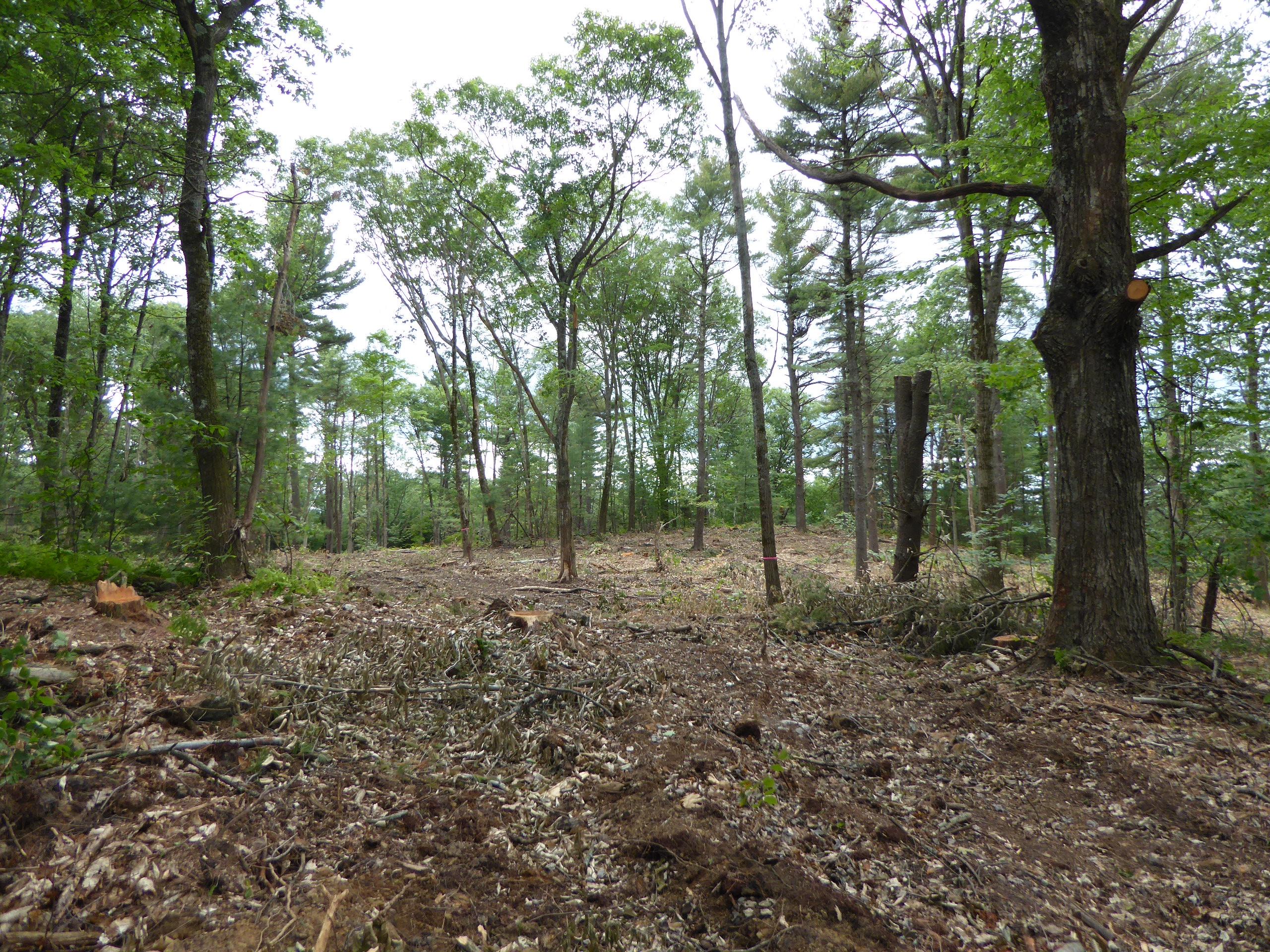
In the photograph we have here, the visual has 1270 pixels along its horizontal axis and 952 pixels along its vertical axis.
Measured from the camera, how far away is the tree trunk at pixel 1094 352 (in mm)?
4270

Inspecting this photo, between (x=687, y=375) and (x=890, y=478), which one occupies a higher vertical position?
(x=687, y=375)

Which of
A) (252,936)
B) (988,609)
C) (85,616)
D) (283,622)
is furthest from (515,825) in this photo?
(988,609)

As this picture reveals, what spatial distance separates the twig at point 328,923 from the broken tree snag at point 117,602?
13.5 feet

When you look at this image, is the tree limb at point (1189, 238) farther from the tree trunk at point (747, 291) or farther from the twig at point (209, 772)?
the twig at point (209, 772)

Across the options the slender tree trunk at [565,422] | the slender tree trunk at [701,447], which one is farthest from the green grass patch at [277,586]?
the slender tree trunk at [701,447]

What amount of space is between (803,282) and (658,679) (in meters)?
16.9

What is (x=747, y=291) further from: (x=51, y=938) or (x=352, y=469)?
(x=352, y=469)

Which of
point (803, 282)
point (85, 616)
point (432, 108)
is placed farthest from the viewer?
point (803, 282)

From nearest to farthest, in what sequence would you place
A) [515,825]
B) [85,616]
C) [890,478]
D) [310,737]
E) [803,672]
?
Result: [515,825] → [310,737] → [85,616] → [803,672] → [890,478]

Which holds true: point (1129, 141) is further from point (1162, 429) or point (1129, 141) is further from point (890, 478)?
point (890, 478)

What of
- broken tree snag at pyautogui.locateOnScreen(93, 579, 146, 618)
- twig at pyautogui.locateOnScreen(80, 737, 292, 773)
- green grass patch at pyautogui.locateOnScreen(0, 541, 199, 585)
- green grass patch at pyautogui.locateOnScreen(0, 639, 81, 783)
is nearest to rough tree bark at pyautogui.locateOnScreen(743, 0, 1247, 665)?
twig at pyautogui.locateOnScreen(80, 737, 292, 773)

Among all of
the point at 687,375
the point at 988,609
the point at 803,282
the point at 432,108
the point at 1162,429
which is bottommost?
the point at 988,609

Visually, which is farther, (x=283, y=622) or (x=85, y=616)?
(x=283, y=622)

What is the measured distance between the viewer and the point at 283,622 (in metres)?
→ 5.38
